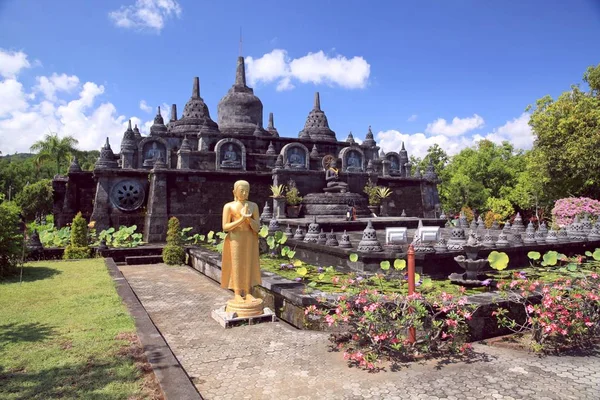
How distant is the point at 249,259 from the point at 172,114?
26195 millimetres

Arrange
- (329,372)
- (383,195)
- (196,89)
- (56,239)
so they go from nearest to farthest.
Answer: (329,372) → (56,239) → (383,195) → (196,89)

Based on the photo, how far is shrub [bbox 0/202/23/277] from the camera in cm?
952

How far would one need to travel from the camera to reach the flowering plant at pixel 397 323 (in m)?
4.66

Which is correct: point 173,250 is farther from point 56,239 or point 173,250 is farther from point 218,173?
point 218,173

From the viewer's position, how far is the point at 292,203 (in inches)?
768

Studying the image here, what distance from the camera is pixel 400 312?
4.85 m

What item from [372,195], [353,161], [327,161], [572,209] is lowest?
[572,209]

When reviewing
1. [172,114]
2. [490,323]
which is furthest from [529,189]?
[490,323]

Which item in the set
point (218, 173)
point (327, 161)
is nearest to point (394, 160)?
point (327, 161)

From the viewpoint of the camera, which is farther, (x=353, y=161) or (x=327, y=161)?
(x=353, y=161)

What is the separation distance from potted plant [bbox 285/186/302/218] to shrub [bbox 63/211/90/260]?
9069mm

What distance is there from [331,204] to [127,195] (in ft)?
31.3

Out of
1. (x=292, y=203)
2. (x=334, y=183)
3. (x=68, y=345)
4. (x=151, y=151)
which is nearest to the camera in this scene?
(x=68, y=345)

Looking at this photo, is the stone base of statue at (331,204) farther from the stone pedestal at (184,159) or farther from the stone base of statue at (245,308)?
the stone base of statue at (245,308)
